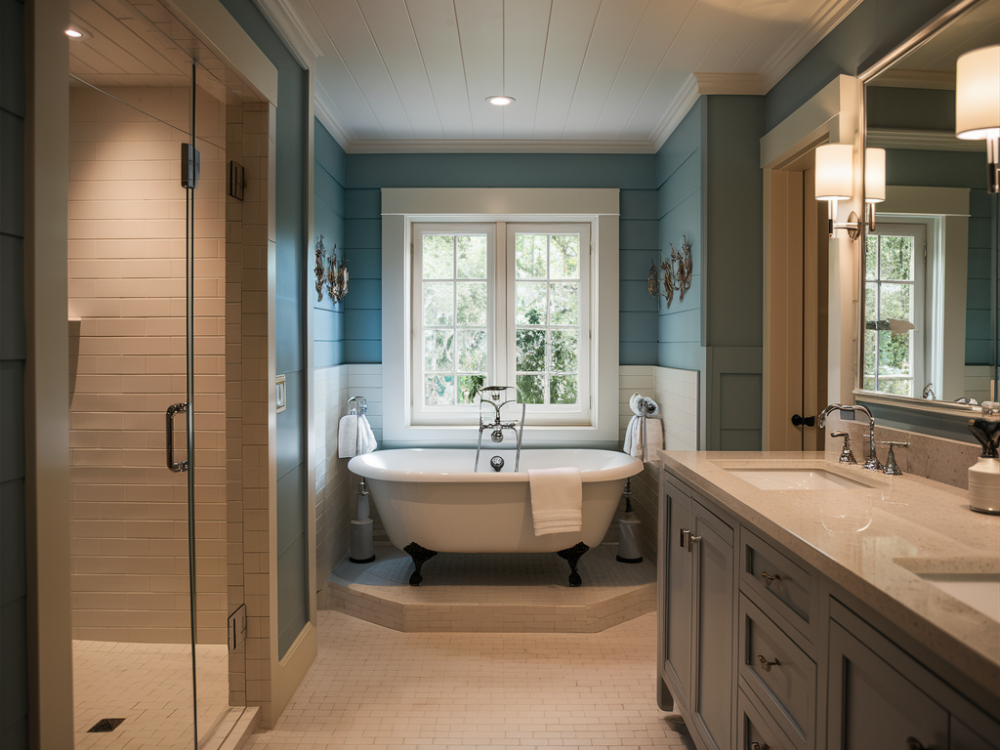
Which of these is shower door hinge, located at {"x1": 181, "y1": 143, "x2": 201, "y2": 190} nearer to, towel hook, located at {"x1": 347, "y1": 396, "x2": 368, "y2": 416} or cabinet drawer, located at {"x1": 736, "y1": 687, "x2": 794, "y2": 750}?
towel hook, located at {"x1": 347, "y1": 396, "x2": 368, "y2": 416}

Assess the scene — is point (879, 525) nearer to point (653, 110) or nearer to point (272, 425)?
point (272, 425)

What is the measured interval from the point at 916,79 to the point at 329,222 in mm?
2797

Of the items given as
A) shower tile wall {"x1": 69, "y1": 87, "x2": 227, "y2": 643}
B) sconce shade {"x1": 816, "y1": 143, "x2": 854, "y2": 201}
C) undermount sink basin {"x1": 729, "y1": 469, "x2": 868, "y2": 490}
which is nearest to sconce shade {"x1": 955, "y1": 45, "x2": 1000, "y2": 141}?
sconce shade {"x1": 816, "y1": 143, "x2": 854, "y2": 201}

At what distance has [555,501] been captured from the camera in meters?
3.06

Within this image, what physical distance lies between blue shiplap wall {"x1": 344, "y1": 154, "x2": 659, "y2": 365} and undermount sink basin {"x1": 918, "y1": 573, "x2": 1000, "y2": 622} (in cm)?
302

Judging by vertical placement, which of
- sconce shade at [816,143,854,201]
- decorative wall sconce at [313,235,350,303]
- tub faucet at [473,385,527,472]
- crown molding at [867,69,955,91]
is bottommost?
tub faucet at [473,385,527,472]

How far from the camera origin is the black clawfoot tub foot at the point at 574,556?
3.24 metres

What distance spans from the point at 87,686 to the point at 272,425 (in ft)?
3.04

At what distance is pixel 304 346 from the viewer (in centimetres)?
254

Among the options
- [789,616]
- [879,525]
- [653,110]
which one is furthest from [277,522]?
[653,110]

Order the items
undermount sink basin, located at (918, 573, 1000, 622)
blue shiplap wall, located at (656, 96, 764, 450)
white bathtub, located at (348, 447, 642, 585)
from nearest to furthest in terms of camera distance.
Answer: undermount sink basin, located at (918, 573, 1000, 622), blue shiplap wall, located at (656, 96, 764, 450), white bathtub, located at (348, 447, 642, 585)

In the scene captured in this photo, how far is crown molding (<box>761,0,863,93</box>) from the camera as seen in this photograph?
7.38ft

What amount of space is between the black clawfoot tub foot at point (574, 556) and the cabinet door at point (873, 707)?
215cm

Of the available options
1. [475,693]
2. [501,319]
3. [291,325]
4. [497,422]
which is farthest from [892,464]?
[501,319]
